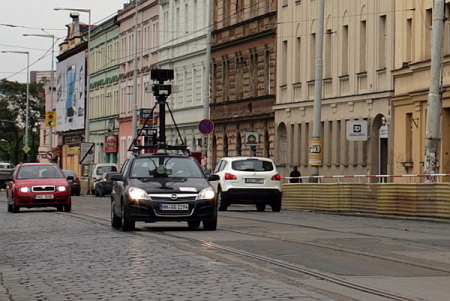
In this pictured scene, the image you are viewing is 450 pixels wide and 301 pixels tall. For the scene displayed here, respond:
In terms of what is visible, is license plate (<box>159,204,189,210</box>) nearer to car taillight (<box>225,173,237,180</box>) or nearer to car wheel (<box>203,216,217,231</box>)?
car wheel (<box>203,216,217,231</box>)

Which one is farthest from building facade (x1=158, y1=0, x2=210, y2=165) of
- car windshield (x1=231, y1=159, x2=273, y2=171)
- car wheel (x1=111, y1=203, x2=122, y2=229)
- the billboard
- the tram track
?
the tram track

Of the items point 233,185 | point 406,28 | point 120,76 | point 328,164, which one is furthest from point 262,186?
point 120,76

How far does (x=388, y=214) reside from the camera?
32719 millimetres

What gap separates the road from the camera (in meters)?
12.3

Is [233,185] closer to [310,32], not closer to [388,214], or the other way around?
[388,214]

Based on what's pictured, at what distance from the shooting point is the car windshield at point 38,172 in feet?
120

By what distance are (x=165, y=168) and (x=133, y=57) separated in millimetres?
64605

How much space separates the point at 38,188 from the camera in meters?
35.6

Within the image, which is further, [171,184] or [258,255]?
[171,184]

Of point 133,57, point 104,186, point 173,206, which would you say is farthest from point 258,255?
point 133,57

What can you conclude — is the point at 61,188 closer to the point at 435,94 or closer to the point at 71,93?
the point at 435,94

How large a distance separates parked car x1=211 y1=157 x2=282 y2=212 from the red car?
4410mm

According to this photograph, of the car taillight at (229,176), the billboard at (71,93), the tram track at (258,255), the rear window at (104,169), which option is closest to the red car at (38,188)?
the car taillight at (229,176)

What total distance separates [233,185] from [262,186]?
2.77 ft
